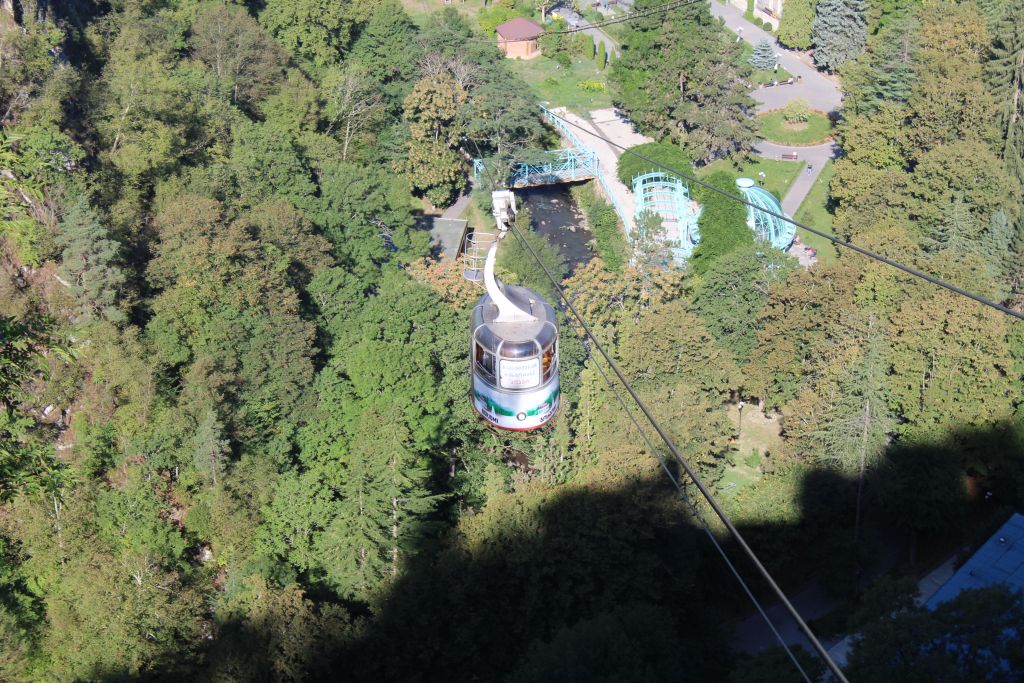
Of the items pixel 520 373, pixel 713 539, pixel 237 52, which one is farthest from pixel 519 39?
pixel 713 539

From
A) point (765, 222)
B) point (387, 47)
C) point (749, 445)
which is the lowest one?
point (749, 445)

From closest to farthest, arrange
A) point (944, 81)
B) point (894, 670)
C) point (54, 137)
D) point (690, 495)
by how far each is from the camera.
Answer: point (894, 670)
point (690, 495)
point (54, 137)
point (944, 81)

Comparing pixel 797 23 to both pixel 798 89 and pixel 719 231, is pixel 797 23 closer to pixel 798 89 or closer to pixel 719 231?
pixel 798 89

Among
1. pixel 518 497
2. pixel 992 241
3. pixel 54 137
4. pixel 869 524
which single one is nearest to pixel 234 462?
pixel 518 497

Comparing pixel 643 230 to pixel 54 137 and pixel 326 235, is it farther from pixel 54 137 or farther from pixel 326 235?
pixel 54 137

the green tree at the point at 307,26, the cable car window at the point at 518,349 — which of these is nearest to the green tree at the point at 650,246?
the cable car window at the point at 518,349

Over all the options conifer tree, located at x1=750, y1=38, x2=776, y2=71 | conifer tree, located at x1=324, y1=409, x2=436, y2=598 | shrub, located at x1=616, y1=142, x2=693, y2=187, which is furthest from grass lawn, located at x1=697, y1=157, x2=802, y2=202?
conifer tree, located at x1=324, y1=409, x2=436, y2=598
